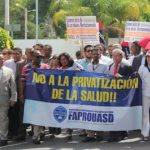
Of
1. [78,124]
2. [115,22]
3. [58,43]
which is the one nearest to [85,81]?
[78,124]

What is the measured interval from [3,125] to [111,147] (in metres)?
1.94

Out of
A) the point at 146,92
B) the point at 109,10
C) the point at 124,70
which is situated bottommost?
the point at 146,92

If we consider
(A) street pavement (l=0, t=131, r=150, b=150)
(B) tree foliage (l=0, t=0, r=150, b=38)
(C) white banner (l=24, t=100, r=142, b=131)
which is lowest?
(A) street pavement (l=0, t=131, r=150, b=150)

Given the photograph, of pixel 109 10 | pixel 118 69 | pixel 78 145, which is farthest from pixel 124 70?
pixel 109 10

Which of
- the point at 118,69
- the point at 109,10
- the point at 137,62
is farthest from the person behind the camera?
the point at 109,10

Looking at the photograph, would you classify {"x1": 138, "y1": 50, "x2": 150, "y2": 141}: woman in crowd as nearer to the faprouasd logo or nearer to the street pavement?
the street pavement

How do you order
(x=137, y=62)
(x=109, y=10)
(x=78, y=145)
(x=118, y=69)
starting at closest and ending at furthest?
(x=78, y=145) → (x=118, y=69) → (x=137, y=62) → (x=109, y=10)

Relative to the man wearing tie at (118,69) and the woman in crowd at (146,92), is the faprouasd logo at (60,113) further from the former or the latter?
the woman in crowd at (146,92)

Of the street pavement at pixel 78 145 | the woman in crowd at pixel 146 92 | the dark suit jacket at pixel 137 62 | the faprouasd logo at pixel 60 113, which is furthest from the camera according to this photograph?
the dark suit jacket at pixel 137 62

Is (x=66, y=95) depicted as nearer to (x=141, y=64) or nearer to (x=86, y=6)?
(x=141, y=64)

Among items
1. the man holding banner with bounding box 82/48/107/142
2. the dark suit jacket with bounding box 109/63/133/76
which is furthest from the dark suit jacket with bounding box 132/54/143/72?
the man holding banner with bounding box 82/48/107/142

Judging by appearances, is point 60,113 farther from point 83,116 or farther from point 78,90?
point 78,90

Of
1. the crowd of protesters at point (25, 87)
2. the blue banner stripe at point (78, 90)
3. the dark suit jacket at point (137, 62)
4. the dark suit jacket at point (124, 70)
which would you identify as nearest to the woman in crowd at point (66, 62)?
the crowd of protesters at point (25, 87)

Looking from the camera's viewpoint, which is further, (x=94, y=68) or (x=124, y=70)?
(x=94, y=68)
